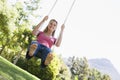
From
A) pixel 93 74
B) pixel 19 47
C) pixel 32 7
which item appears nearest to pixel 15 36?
pixel 19 47

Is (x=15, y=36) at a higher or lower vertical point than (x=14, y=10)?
lower

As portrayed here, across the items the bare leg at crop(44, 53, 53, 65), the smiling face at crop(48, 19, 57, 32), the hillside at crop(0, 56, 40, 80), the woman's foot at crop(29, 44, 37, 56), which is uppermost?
the smiling face at crop(48, 19, 57, 32)

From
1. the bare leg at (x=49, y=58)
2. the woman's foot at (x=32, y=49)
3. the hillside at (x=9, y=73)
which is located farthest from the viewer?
the hillside at (x=9, y=73)

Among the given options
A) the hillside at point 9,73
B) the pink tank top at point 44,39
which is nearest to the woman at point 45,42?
the pink tank top at point 44,39

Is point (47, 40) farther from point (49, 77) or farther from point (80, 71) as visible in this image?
point (80, 71)

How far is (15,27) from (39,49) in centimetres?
2809

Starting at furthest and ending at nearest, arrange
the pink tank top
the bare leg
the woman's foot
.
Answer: the pink tank top < the bare leg < the woman's foot

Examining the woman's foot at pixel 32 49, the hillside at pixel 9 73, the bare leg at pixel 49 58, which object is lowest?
the hillside at pixel 9 73

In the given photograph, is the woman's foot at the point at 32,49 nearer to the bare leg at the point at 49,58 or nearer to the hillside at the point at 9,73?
the bare leg at the point at 49,58

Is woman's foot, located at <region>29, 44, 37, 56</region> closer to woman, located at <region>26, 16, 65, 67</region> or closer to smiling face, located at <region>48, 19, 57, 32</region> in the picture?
woman, located at <region>26, 16, 65, 67</region>

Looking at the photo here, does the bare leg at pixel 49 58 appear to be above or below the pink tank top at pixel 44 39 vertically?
below

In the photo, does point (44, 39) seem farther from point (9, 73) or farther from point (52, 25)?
point (9, 73)

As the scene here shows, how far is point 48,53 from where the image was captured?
8523mm

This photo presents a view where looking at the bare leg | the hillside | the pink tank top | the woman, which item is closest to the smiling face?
the woman
